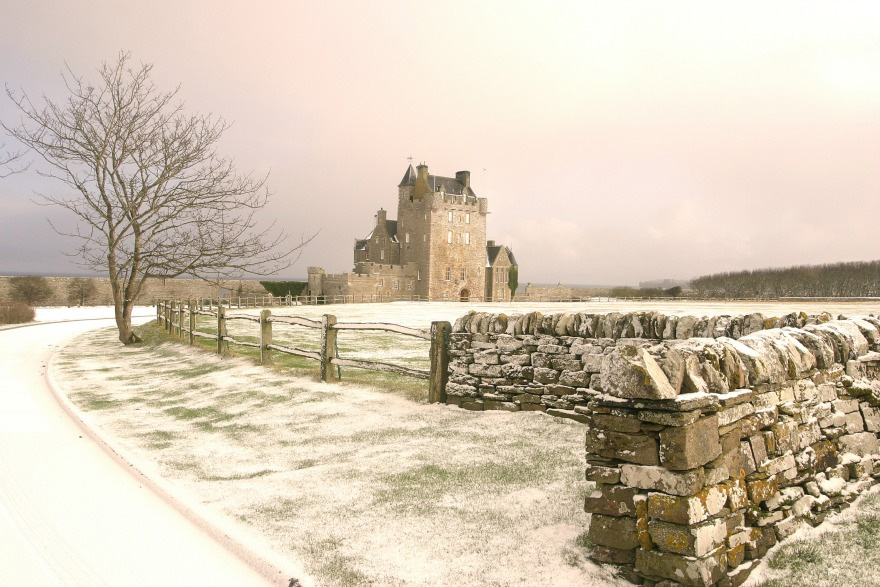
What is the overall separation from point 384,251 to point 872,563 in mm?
67623

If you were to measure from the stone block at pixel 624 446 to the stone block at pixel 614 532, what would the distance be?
17.1 inches

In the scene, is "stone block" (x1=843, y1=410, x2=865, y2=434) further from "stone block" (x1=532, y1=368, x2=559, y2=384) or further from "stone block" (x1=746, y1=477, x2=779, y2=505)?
"stone block" (x1=532, y1=368, x2=559, y2=384)

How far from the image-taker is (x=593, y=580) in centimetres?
387

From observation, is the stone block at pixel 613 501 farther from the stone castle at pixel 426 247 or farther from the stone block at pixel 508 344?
the stone castle at pixel 426 247

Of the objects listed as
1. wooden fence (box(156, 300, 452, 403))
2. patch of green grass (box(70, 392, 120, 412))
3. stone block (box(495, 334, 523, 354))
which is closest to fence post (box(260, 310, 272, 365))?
wooden fence (box(156, 300, 452, 403))

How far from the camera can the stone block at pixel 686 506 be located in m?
3.51

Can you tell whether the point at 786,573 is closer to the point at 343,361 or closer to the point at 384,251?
the point at 343,361

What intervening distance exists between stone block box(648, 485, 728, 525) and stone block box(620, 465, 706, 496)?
0.14ft

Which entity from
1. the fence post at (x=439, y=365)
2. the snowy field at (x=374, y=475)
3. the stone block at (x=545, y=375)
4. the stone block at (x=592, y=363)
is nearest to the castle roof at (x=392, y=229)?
the snowy field at (x=374, y=475)

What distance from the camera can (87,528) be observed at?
508cm

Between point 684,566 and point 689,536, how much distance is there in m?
0.20

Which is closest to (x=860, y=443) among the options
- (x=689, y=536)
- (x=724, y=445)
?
(x=724, y=445)

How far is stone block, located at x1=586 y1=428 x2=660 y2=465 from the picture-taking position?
3.69 m

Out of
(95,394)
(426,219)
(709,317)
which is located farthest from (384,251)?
(709,317)
